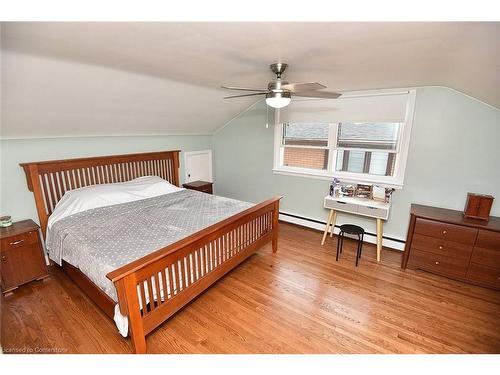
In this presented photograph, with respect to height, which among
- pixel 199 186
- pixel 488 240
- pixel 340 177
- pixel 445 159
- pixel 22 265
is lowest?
pixel 22 265

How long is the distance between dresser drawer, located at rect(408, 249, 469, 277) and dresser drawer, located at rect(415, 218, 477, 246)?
0.74ft

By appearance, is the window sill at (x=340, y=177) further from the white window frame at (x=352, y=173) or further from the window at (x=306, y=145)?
the window at (x=306, y=145)

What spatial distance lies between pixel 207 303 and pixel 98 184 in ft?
7.25

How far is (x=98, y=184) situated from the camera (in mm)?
3111

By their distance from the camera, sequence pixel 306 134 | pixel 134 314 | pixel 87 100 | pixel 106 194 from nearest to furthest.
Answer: pixel 134 314 → pixel 87 100 → pixel 106 194 → pixel 306 134

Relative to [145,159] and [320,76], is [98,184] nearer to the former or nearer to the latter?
[145,159]

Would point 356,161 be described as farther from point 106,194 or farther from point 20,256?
point 20,256

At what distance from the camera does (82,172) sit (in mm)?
2990

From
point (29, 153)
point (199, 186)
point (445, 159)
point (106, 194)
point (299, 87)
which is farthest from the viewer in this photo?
point (199, 186)

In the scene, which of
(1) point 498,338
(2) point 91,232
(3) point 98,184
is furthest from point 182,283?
(1) point 498,338

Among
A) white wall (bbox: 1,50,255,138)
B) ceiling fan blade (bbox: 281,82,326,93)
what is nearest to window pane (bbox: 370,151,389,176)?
ceiling fan blade (bbox: 281,82,326,93)

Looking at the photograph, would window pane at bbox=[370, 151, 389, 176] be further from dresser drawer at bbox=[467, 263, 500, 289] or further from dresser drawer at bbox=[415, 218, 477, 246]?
dresser drawer at bbox=[467, 263, 500, 289]

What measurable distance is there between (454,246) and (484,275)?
0.38 meters

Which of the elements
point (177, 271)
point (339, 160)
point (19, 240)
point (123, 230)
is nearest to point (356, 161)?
point (339, 160)
